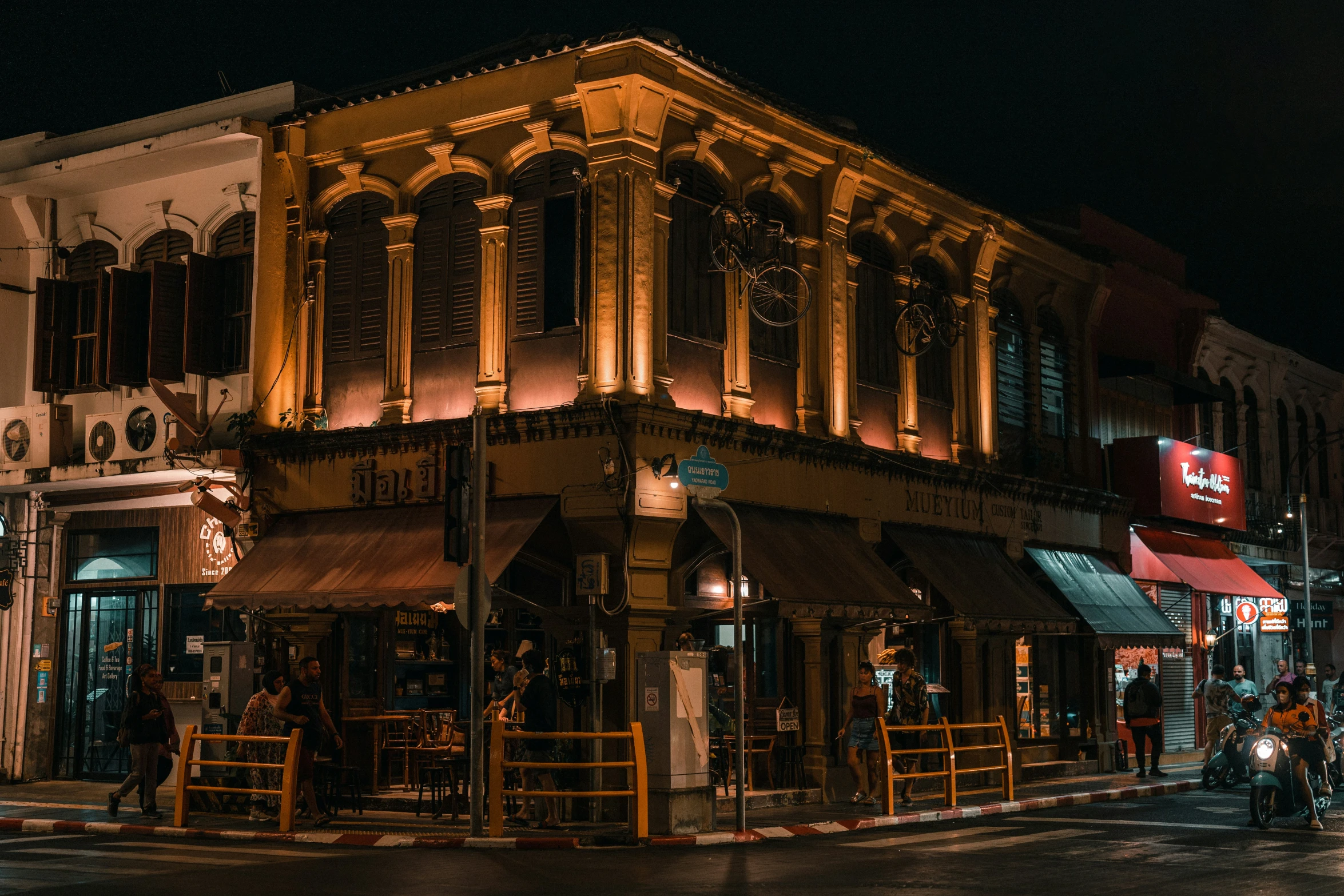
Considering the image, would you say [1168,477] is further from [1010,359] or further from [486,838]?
[486,838]

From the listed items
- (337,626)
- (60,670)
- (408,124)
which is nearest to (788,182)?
(408,124)

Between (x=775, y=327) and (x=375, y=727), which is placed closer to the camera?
(x=375, y=727)

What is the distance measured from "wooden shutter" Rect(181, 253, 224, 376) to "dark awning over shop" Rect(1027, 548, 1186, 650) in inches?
541

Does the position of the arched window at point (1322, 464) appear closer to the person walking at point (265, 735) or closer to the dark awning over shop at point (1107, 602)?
the dark awning over shop at point (1107, 602)

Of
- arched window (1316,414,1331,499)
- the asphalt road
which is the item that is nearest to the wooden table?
the asphalt road

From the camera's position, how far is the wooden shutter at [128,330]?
70.5 feet

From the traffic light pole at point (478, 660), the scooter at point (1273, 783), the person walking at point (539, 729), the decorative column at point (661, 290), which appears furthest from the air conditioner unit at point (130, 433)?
the scooter at point (1273, 783)

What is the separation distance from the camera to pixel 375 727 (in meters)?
19.4

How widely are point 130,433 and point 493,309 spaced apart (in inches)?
236

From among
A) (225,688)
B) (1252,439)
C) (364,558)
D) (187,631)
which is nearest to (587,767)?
(364,558)

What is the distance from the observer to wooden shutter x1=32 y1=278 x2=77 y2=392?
73.7 ft

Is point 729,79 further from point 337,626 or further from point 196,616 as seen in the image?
point 196,616

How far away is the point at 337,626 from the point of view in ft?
66.1

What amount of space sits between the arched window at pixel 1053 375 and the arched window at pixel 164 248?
48.8 feet
